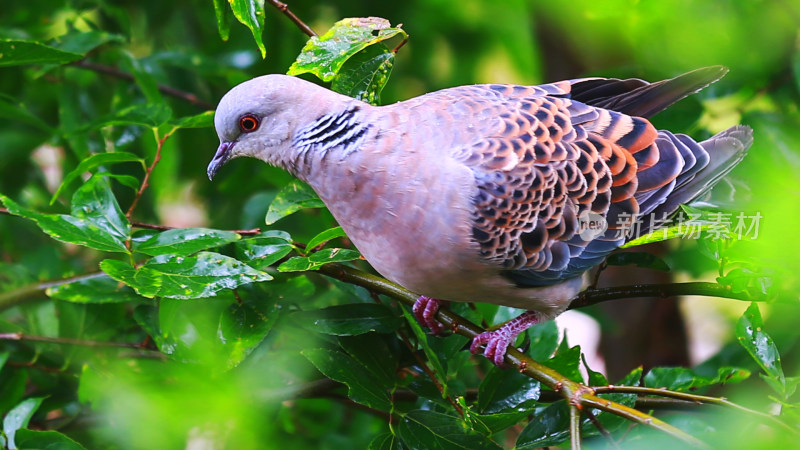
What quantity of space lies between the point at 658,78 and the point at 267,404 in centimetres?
131

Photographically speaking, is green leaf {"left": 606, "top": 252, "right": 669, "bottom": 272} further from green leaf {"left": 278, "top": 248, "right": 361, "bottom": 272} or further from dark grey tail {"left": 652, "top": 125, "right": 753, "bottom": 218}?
green leaf {"left": 278, "top": 248, "right": 361, "bottom": 272}

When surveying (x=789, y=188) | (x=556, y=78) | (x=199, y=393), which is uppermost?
(x=789, y=188)

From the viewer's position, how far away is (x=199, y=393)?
859 millimetres

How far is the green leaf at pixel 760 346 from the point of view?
4.01 feet

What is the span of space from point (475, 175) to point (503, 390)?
42cm

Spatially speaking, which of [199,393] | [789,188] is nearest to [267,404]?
[199,393]

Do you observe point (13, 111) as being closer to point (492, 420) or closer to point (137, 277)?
point (137, 277)

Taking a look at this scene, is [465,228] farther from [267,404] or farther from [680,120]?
[680,120]

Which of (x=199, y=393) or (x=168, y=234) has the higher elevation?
(x=199, y=393)

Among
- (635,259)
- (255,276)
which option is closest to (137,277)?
(255,276)

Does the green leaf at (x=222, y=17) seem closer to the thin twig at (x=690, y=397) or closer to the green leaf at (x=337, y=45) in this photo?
the green leaf at (x=337, y=45)

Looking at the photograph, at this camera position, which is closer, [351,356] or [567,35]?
[351,356]

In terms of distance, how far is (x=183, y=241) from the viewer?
1378mm

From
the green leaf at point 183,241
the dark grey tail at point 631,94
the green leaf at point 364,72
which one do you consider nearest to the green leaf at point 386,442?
the green leaf at point 183,241
